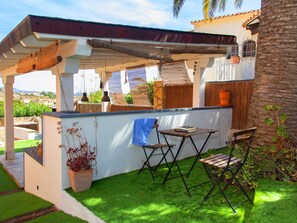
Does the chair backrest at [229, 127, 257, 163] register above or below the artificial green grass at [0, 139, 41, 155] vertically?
above

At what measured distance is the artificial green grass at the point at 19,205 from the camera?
4762mm

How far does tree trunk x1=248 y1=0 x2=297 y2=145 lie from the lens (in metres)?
4.55

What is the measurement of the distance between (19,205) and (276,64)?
5.57 meters

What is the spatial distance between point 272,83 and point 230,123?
3.47 meters

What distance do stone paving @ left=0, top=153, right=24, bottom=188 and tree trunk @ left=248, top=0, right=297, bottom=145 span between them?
6491 millimetres

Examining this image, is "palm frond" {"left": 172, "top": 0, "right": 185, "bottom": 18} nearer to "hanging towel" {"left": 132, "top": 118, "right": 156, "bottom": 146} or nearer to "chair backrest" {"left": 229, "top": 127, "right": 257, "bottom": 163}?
"hanging towel" {"left": 132, "top": 118, "right": 156, "bottom": 146}

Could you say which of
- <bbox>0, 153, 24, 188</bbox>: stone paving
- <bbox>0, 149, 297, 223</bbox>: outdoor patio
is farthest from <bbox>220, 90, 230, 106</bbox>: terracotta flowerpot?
<bbox>0, 153, 24, 188</bbox>: stone paving

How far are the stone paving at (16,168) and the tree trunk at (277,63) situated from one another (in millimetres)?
6491

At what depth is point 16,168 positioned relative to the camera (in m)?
→ 9.05

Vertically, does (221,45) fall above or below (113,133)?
above

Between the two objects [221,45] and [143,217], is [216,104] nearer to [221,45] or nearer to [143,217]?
[221,45]

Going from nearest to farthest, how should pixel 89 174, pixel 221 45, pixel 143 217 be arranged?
pixel 143 217
pixel 89 174
pixel 221 45

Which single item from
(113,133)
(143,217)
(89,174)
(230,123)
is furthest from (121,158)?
(230,123)

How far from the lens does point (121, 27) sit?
5.39 metres
